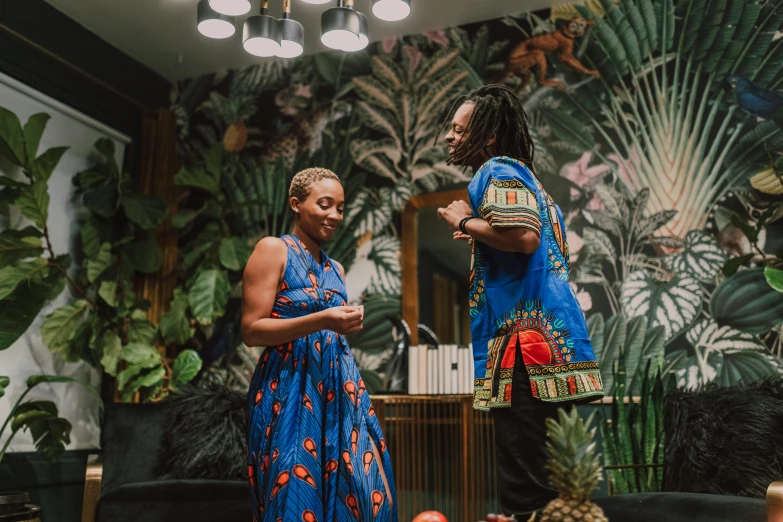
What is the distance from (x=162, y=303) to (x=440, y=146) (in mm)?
2085

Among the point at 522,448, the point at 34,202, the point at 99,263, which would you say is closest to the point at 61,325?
the point at 99,263

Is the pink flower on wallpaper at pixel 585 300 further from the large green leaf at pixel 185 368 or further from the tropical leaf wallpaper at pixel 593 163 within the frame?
the large green leaf at pixel 185 368

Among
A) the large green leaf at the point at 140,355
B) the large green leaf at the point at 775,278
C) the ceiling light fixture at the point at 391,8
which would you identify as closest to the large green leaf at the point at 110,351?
the large green leaf at the point at 140,355

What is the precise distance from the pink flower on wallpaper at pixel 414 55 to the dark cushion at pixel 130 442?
97.3 inches

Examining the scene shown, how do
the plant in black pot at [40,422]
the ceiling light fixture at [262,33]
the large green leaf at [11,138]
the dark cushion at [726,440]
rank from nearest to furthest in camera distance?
1. the dark cushion at [726,440]
2. the ceiling light fixture at [262,33]
3. the plant in black pot at [40,422]
4. the large green leaf at [11,138]

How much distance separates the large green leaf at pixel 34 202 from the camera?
3.61m

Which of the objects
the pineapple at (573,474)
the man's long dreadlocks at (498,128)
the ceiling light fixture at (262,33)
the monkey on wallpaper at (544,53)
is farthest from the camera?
the monkey on wallpaper at (544,53)

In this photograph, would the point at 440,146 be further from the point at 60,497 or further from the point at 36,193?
the point at 60,497

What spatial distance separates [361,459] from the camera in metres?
1.99

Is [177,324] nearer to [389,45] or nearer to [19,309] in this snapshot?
[19,309]

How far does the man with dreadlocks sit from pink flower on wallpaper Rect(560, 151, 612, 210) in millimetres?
2031

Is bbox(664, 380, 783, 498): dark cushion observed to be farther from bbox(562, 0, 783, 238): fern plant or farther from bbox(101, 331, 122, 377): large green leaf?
bbox(101, 331, 122, 377): large green leaf

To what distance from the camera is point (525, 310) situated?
1.68 metres

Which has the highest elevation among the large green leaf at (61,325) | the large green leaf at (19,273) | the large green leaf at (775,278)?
the large green leaf at (19,273)
